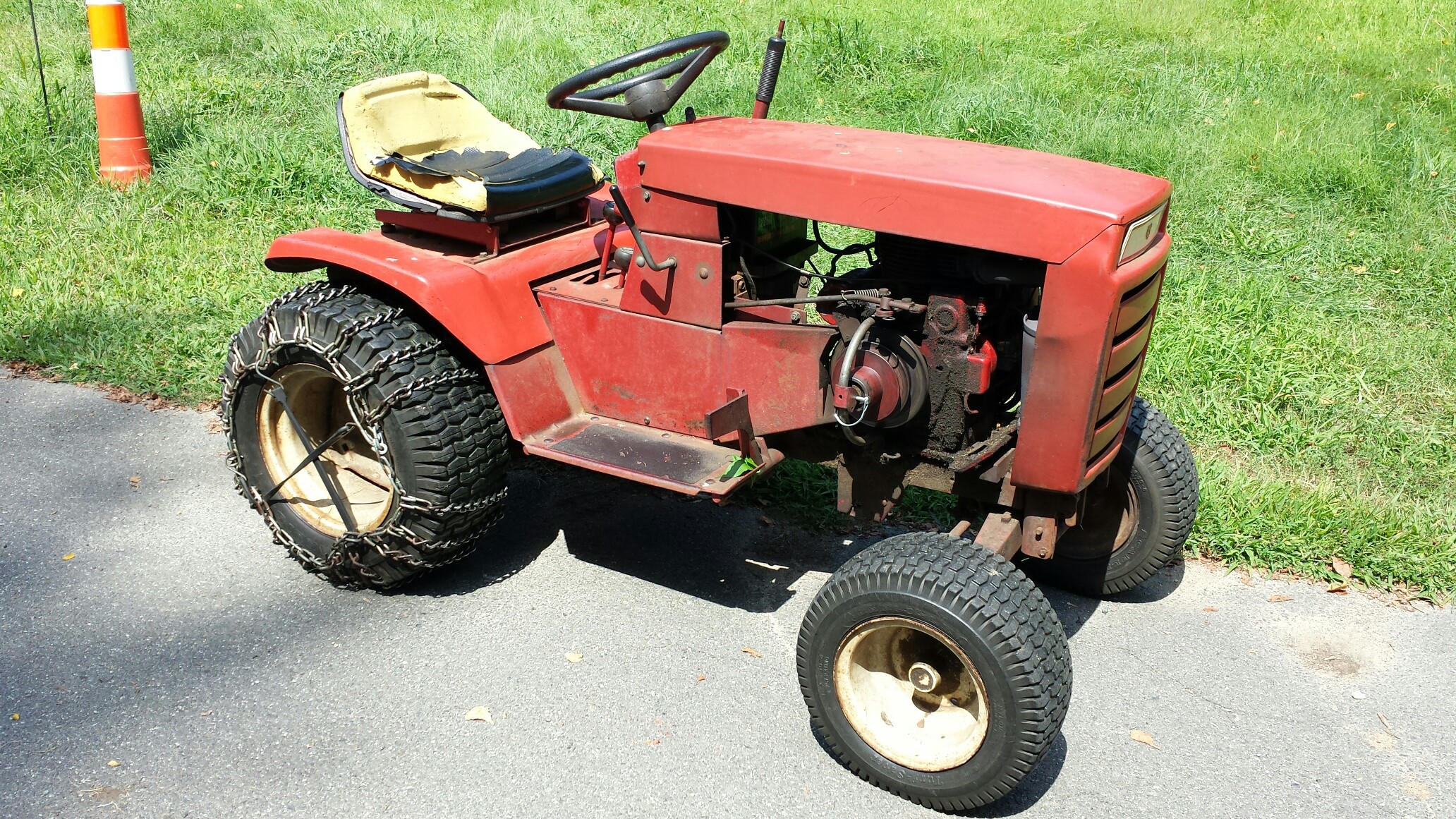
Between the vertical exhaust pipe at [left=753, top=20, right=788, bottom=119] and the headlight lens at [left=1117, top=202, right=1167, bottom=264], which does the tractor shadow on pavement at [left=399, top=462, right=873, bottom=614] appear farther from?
the headlight lens at [left=1117, top=202, right=1167, bottom=264]

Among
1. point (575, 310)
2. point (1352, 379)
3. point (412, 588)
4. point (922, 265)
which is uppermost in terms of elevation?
point (922, 265)

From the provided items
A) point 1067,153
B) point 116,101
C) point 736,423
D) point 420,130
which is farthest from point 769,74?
point 116,101

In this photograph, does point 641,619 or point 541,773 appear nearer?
point 541,773

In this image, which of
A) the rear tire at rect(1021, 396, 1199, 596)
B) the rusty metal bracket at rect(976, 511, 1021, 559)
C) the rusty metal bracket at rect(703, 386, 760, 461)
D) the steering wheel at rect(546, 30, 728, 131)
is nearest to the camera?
the rusty metal bracket at rect(976, 511, 1021, 559)

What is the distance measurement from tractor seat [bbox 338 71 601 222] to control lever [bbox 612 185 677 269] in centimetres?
49

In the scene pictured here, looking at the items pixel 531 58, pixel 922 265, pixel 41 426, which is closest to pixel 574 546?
pixel 922 265

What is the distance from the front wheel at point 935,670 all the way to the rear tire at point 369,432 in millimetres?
1149

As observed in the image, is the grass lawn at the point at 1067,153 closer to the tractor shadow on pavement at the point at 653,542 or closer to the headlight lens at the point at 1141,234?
the tractor shadow on pavement at the point at 653,542

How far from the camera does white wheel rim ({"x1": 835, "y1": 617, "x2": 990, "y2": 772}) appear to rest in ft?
9.53

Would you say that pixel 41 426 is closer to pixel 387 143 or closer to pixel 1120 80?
pixel 387 143

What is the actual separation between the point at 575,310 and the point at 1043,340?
1417 millimetres

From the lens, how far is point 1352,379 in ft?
15.9

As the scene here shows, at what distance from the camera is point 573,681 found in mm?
3330

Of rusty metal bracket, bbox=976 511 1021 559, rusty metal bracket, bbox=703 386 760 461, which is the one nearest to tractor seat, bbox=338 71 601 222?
rusty metal bracket, bbox=703 386 760 461
